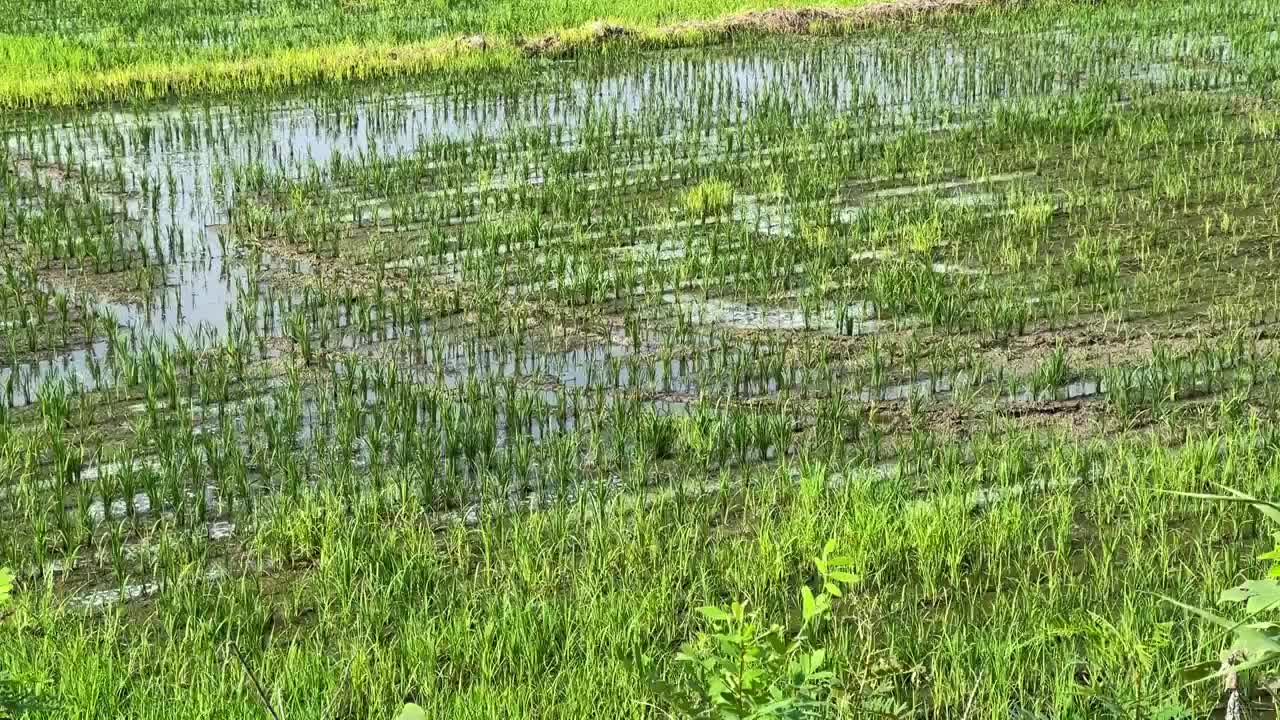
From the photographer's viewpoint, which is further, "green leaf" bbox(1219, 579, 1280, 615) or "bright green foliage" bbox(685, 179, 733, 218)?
"bright green foliage" bbox(685, 179, 733, 218)

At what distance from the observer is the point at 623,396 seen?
5441mm

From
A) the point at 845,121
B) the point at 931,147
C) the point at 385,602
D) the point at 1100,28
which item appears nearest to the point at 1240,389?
the point at 385,602

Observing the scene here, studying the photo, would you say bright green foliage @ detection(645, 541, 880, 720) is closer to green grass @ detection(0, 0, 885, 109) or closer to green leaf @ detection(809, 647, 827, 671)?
green leaf @ detection(809, 647, 827, 671)

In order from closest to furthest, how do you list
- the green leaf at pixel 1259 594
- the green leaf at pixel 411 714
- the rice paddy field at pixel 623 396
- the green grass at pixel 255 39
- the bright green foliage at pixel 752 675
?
the green leaf at pixel 411 714, the green leaf at pixel 1259 594, the bright green foliage at pixel 752 675, the rice paddy field at pixel 623 396, the green grass at pixel 255 39

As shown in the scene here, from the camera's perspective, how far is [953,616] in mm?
3744

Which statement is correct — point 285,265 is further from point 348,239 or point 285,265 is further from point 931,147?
point 931,147

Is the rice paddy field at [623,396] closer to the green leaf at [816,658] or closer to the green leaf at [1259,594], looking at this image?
the green leaf at [816,658]

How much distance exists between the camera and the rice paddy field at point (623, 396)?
11.5 ft

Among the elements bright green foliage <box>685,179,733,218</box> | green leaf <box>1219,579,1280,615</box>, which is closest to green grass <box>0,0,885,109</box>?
bright green foliage <box>685,179,733,218</box>

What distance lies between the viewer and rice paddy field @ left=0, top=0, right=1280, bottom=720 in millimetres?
3490

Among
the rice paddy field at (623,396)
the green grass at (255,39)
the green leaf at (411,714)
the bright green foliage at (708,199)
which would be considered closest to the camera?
the green leaf at (411,714)

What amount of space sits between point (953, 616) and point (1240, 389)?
221cm

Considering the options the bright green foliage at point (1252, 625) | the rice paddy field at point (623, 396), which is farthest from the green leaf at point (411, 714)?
the bright green foliage at point (1252, 625)

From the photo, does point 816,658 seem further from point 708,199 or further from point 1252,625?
point 708,199
